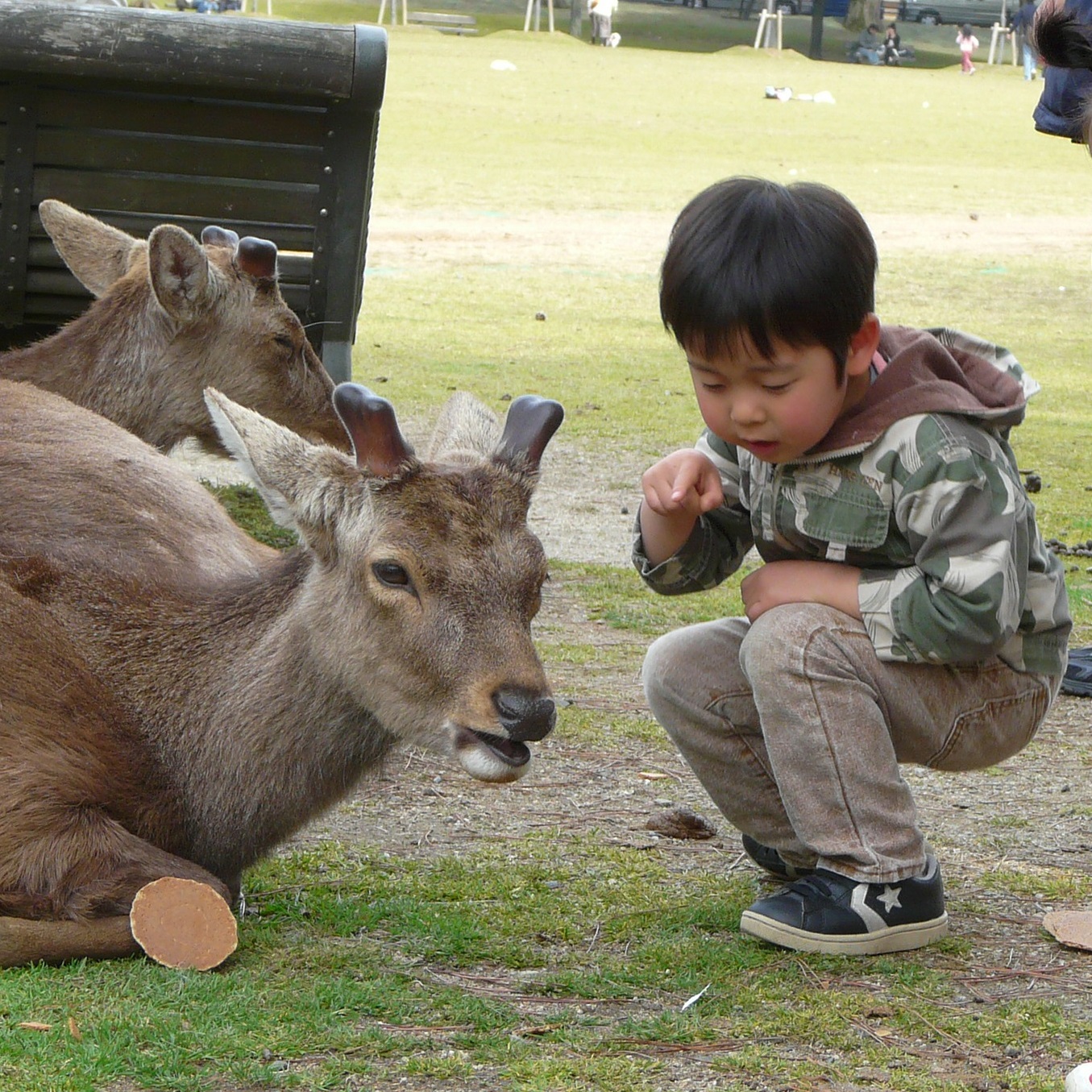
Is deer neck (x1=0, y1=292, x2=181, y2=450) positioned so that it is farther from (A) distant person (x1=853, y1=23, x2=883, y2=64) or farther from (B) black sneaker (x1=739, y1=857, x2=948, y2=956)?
(A) distant person (x1=853, y1=23, x2=883, y2=64)

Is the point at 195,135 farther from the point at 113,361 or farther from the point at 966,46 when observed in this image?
the point at 966,46

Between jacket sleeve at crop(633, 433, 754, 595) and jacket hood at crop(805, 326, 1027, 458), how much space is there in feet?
1.21

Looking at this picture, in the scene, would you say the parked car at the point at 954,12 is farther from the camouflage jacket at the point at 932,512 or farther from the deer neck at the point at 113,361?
the camouflage jacket at the point at 932,512

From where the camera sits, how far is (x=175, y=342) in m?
6.96

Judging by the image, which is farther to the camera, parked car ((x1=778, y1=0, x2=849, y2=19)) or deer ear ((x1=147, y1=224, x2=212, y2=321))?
parked car ((x1=778, y1=0, x2=849, y2=19))

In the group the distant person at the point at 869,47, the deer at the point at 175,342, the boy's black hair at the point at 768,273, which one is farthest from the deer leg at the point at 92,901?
the distant person at the point at 869,47

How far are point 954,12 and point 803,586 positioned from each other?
219 ft

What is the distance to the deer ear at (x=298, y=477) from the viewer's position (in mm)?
3713

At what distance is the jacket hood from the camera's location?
3471 mm

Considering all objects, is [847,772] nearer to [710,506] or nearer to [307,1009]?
[710,506]

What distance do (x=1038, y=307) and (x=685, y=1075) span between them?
49.5 ft

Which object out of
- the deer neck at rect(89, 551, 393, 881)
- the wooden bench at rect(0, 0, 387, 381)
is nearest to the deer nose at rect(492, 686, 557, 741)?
the deer neck at rect(89, 551, 393, 881)

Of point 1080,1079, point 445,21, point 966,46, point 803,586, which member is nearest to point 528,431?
point 803,586

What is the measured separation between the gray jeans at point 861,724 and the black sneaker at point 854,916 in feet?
0.10
